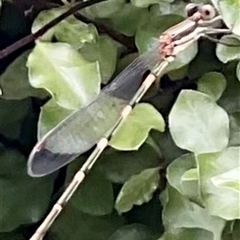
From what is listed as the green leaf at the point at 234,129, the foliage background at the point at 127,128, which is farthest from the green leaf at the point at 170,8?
the green leaf at the point at 234,129

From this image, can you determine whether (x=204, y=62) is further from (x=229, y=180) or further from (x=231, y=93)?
(x=229, y=180)

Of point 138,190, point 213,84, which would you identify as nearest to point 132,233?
point 138,190

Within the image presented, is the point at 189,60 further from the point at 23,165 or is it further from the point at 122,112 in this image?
the point at 23,165

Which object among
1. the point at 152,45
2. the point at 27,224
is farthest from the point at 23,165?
the point at 152,45

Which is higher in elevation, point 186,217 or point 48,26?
point 48,26

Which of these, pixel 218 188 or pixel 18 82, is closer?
pixel 218 188

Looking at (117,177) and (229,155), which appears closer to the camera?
(229,155)

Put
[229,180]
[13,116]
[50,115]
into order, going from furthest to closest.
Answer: [13,116], [50,115], [229,180]
